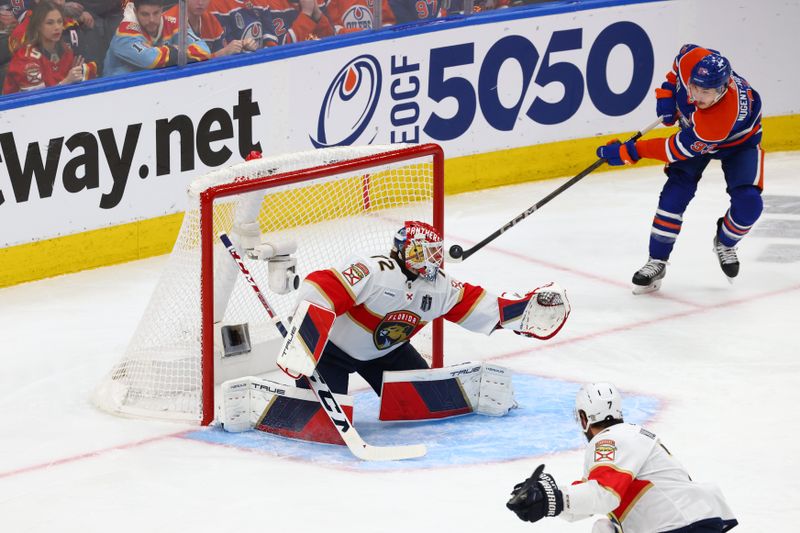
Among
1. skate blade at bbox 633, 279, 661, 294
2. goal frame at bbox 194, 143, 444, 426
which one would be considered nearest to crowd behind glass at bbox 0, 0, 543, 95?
goal frame at bbox 194, 143, 444, 426

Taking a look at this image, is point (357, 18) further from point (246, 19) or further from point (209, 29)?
point (209, 29)

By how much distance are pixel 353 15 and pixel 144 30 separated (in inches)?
48.4

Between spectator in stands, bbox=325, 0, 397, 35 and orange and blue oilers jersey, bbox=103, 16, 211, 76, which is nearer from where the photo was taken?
orange and blue oilers jersey, bbox=103, 16, 211, 76

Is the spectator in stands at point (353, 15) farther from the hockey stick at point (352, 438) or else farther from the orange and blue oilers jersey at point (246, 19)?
the hockey stick at point (352, 438)

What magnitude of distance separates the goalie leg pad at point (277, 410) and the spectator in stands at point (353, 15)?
3042 mm

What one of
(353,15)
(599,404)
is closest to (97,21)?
(353,15)

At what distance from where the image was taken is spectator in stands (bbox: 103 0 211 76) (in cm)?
684

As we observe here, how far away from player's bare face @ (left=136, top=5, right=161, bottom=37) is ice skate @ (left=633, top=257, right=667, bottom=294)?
8.07 feet

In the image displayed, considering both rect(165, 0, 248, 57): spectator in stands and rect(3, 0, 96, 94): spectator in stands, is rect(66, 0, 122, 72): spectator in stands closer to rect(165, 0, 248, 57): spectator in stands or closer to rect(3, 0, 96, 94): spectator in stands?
rect(3, 0, 96, 94): spectator in stands

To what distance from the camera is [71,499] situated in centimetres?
461

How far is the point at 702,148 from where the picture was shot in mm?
6402

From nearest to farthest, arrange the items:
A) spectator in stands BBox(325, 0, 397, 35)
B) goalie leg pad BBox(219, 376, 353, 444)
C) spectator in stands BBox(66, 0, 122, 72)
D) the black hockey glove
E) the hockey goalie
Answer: the black hockey glove → the hockey goalie → goalie leg pad BBox(219, 376, 353, 444) → spectator in stands BBox(66, 0, 122, 72) → spectator in stands BBox(325, 0, 397, 35)

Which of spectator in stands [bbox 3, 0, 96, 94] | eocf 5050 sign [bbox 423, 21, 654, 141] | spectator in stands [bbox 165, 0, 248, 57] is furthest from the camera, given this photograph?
eocf 5050 sign [bbox 423, 21, 654, 141]

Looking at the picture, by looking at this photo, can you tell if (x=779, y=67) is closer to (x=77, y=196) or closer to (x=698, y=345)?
(x=698, y=345)
